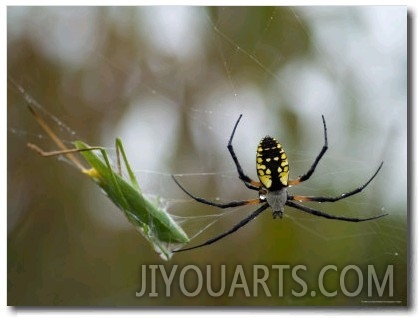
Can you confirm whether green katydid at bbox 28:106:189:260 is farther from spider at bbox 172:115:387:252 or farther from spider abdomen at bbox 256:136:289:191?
spider abdomen at bbox 256:136:289:191

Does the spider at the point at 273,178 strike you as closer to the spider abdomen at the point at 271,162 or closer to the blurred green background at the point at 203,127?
the spider abdomen at the point at 271,162

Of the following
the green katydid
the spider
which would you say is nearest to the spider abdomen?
the spider

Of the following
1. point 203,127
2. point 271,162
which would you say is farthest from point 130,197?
point 203,127

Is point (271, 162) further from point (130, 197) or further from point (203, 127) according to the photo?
point (203, 127)

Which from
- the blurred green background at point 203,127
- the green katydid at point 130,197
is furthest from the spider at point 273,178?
the blurred green background at point 203,127
